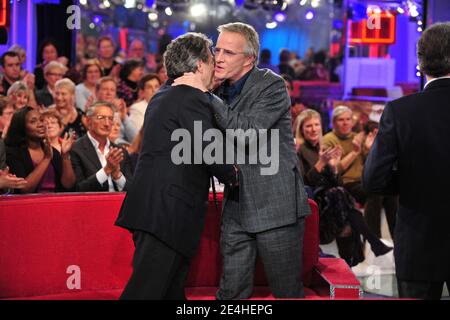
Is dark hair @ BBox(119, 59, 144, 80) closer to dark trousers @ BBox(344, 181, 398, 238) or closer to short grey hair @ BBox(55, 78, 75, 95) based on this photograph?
short grey hair @ BBox(55, 78, 75, 95)

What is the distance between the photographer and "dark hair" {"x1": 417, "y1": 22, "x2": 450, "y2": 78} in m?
3.03

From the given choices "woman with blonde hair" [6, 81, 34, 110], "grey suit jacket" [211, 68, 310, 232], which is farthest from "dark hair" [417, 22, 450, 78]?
"woman with blonde hair" [6, 81, 34, 110]

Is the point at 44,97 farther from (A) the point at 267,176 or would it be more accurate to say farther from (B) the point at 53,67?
(A) the point at 267,176

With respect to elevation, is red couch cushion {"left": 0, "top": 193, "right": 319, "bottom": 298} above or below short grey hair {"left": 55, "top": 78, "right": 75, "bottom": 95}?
below

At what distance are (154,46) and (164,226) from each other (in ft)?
60.4

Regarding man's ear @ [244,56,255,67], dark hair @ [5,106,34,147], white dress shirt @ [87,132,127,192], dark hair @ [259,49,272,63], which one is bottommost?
white dress shirt @ [87,132,127,192]

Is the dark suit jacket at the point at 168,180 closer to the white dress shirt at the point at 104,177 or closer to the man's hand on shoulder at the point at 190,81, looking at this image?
the man's hand on shoulder at the point at 190,81

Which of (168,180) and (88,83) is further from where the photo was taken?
(88,83)

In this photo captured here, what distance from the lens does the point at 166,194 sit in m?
3.03

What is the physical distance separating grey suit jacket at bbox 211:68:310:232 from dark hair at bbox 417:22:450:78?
2.01 ft

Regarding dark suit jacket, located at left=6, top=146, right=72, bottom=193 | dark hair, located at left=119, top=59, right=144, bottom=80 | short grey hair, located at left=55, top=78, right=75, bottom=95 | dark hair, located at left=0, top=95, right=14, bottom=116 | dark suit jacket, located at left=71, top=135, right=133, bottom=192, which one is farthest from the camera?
dark hair, located at left=119, top=59, right=144, bottom=80

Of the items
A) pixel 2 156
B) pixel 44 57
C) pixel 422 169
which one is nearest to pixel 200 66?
pixel 422 169

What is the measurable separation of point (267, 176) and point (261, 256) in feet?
1.17

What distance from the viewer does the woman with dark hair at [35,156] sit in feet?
16.3
